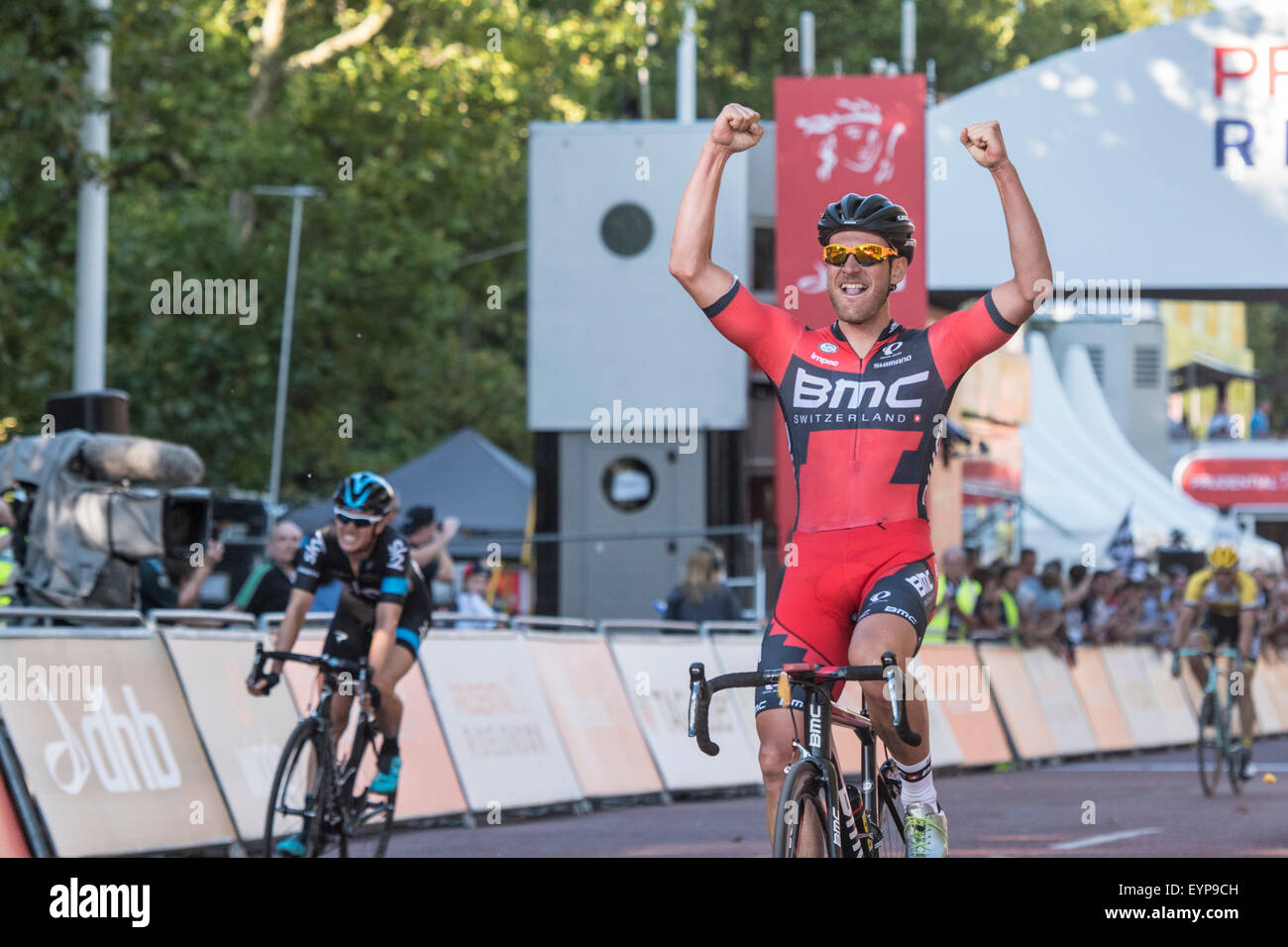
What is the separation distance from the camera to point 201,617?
38.9 feet

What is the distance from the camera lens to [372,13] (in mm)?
36500

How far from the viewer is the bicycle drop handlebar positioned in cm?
577

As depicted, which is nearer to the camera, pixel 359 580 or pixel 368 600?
pixel 359 580

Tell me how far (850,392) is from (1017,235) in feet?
2.18

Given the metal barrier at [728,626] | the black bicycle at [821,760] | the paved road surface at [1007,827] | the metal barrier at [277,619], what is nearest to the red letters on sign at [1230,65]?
the paved road surface at [1007,827]

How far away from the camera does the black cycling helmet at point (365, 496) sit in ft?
32.9

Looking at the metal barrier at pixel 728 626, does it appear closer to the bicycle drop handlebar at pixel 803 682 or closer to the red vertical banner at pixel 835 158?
the red vertical banner at pixel 835 158

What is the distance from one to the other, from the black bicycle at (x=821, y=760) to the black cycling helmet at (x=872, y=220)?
1.31 metres

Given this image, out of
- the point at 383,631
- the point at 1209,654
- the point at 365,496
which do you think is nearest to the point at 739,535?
the point at 1209,654

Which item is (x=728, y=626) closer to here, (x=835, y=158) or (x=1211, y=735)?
(x=1211, y=735)

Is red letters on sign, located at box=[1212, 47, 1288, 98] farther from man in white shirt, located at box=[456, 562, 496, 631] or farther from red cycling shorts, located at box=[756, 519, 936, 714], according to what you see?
red cycling shorts, located at box=[756, 519, 936, 714]

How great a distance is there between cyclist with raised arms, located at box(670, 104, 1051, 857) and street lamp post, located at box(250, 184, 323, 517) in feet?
93.1

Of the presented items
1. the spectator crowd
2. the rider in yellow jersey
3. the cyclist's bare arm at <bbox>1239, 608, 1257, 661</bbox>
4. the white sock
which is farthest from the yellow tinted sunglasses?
the cyclist's bare arm at <bbox>1239, 608, 1257, 661</bbox>
